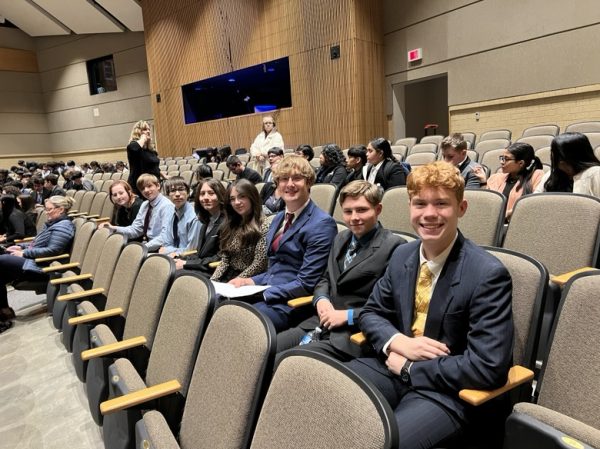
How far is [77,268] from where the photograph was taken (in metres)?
3.41

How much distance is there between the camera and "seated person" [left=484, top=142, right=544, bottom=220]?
114 inches

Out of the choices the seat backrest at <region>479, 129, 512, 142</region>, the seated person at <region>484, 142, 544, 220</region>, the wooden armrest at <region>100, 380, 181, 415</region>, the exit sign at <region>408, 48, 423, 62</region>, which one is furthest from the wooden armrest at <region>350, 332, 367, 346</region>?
the exit sign at <region>408, 48, 423, 62</region>

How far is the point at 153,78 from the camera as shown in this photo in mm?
12398

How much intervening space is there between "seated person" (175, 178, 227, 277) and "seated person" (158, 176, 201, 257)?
1.06 feet

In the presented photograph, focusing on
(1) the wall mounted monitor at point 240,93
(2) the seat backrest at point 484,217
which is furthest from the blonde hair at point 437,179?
(1) the wall mounted monitor at point 240,93

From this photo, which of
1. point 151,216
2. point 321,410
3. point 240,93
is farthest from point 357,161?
point 240,93

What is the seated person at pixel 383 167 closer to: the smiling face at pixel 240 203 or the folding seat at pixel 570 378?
the smiling face at pixel 240 203

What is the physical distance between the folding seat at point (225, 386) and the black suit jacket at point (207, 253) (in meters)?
1.57

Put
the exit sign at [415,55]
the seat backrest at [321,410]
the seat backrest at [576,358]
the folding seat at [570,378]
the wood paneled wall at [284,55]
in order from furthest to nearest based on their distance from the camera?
the wood paneled wall at [284,55] < the exit sign at [415,55] < the seat backrest at [576,358] < the folding seat at [570,378] < the seat backrest at [321,410]

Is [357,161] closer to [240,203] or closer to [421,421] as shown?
[240,203]

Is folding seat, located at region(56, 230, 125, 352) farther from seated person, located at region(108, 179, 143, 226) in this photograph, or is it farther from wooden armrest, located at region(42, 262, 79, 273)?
seated person, located at region(108, 179, 143, 226)

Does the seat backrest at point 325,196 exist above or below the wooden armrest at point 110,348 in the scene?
above

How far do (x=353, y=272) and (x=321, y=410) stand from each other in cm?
98

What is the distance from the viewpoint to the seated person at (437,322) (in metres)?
1.21
